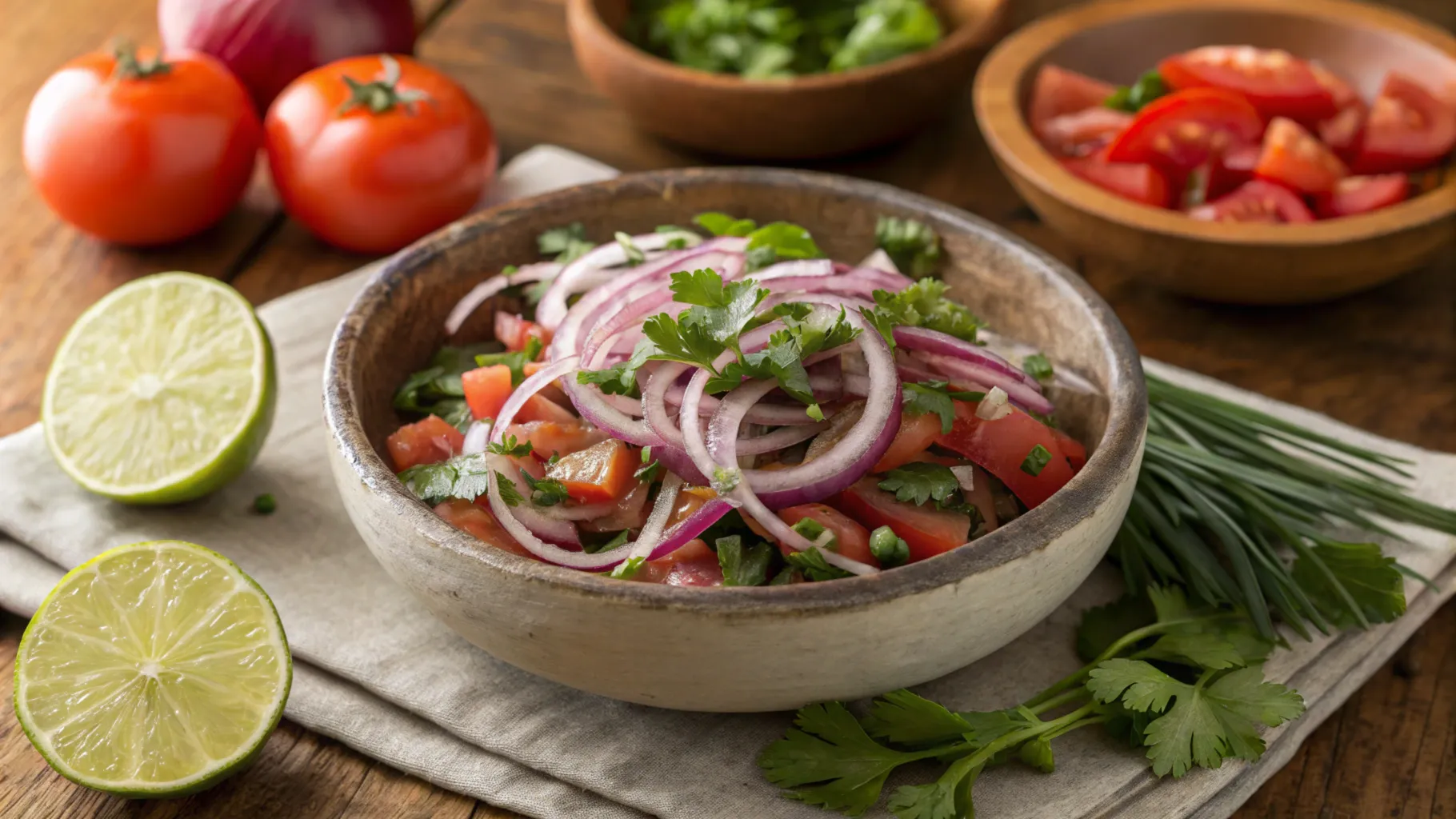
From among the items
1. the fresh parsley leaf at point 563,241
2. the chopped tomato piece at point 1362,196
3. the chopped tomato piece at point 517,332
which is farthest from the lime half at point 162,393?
the chopped tomato piece at point 1362,196

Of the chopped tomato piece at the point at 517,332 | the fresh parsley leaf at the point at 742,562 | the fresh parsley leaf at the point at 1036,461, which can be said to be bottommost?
the chopped tomato piece at the point at 517,332

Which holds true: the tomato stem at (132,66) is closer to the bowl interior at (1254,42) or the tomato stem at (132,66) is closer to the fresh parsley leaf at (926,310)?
the fresh parsley leaf at (926,310)

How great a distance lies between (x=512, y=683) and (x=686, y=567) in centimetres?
37

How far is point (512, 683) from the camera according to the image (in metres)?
1.95

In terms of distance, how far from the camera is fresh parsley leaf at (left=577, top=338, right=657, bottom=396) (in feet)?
6.11

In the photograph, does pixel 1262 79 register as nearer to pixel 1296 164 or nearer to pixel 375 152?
pixel 1296 164

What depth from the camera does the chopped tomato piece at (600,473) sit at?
1838 mm

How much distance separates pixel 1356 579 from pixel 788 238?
3.43ft

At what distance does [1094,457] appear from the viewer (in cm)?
177

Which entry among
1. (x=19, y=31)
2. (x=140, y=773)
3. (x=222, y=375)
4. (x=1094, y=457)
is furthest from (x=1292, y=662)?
(x=19, y=31)

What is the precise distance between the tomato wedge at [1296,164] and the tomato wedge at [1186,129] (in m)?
0.08

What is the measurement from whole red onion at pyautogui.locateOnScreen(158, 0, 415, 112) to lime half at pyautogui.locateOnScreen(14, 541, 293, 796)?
183 centimetres

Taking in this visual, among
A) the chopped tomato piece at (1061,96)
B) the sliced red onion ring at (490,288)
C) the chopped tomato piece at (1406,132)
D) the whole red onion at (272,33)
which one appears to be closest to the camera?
the sliced red onion ring at (490,288)

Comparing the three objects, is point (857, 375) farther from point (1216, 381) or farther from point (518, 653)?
point (1216, 381)
